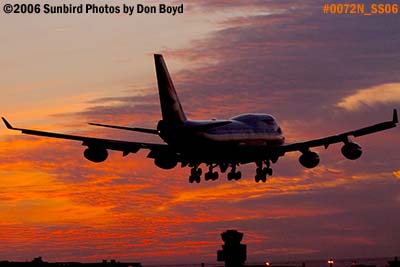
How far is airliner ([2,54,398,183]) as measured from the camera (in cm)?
11088

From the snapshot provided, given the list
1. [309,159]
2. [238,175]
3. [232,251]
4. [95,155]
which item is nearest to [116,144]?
[95,155]

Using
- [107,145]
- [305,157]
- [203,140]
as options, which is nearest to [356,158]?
[305,157]

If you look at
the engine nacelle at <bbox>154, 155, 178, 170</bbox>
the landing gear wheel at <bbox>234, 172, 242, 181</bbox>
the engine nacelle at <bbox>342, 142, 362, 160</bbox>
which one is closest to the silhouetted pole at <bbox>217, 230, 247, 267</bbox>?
the engine nacelle at <bbox>154, 155, 178, 170</bbox>

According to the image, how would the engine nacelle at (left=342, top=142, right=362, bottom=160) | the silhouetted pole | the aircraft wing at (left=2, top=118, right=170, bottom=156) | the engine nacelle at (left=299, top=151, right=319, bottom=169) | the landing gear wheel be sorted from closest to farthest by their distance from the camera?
the silhouetted pole → the aircraft wing at (left=2, top=118, right=170, bottom=156) → the engine nacelle at (left=342, top=142, right=362, bottom=160) → the landing gear wheel → the engine nacelle at (left=299, top=151, right=319, bottom=169)

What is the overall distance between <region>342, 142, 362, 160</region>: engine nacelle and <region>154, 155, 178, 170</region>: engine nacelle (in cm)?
2014

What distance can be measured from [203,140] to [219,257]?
34.7 m

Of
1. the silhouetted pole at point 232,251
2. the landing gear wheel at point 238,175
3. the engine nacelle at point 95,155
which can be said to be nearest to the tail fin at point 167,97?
the engine nacelle at point 95,155

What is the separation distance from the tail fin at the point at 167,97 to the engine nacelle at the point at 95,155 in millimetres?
7933

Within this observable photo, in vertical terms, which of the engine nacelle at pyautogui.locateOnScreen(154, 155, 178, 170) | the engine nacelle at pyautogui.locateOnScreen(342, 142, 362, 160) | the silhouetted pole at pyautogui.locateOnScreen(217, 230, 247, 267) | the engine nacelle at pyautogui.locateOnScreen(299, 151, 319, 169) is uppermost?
the engine nacelle at pyautogui.locateOnScreen(299, 151, 319, 169)

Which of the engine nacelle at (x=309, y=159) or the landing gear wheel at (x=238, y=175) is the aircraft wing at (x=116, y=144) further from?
the engine nacelle at (x=309, y=159)

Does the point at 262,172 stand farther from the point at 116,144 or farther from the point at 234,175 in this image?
the point at 116,144

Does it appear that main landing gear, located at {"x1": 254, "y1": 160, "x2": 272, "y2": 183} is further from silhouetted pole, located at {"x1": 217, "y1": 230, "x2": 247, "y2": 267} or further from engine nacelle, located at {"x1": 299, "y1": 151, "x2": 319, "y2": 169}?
silhouetted pole, located at {"x1": 217, "y1": 230, "x2": 247, "y2": 267}

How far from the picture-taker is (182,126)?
11119 cm

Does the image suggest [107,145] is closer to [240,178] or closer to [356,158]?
[240,178]
